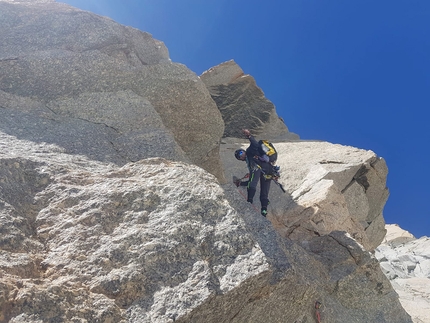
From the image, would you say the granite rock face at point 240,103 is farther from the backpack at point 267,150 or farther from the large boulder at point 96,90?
the backpack at point 267,150

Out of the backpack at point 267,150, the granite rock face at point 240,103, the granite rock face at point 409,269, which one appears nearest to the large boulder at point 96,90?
the backpack at point 267,150

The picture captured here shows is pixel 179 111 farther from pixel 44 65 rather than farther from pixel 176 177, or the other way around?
pixel 176 177

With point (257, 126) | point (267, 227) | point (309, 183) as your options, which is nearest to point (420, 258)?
point (257, 126)

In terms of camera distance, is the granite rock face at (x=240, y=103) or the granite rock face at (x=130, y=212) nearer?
the granite rock face at (x=130, y=212)

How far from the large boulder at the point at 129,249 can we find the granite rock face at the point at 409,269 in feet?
34.4

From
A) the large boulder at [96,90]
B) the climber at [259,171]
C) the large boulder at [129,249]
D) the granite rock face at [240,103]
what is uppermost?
the granite rock face at [240,103]

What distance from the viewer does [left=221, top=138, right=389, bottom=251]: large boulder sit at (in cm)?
1666

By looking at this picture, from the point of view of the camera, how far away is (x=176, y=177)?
303 inches

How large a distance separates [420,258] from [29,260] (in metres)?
43.7

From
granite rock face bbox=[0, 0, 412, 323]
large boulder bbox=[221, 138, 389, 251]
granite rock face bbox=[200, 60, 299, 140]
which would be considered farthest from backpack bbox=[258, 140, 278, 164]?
granite rock face bbox=[200, 60, 299, 140]

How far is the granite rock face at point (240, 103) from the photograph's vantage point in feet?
118

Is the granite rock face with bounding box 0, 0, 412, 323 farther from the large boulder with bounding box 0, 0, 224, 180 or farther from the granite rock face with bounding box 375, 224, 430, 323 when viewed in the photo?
the granite rock face with bounding box 375, 224, 430, 323

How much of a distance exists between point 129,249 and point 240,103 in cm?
3173

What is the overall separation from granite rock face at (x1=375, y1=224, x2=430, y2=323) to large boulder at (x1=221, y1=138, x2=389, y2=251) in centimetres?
341
